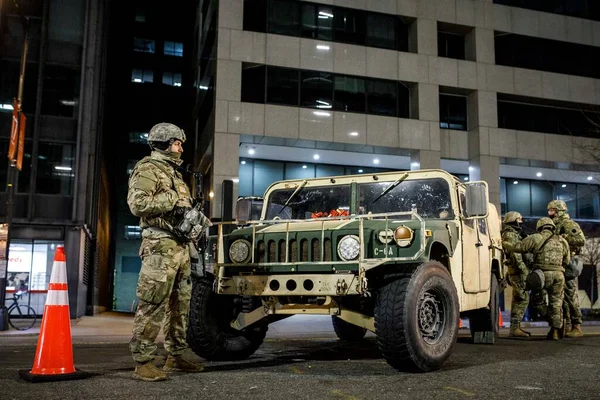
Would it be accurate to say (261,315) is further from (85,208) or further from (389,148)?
(389,148)

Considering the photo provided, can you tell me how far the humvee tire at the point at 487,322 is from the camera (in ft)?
27.7

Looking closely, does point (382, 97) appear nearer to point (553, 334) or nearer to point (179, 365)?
point (553, 334)

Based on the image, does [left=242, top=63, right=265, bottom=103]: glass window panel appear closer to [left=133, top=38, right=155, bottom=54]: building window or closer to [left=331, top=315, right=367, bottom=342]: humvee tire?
[left=331, top=315, right=367, bottom=342]: humvee tire

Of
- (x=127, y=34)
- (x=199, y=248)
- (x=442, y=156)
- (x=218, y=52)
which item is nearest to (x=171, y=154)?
(x=199, y=248)

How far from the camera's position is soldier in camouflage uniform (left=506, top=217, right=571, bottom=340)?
31.3 ft

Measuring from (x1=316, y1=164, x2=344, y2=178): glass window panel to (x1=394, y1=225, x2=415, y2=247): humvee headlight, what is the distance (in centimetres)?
2192

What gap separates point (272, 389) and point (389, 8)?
968 inches

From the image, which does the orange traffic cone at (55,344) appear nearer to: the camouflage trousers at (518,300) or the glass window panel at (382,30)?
the camouflage trousers at (518,300)

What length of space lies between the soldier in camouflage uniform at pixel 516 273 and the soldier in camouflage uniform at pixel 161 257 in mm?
6334

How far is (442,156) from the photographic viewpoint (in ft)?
88.4

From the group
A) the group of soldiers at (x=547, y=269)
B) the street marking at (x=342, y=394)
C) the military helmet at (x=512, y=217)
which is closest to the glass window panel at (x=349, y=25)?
the group of soldiers at (x=547, y=269)

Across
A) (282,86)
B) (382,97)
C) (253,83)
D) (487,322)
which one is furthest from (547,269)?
(382,97)

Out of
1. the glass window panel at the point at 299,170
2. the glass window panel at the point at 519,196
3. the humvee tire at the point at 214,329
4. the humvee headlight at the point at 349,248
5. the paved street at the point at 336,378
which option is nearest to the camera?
the paved street at the point at 336,378

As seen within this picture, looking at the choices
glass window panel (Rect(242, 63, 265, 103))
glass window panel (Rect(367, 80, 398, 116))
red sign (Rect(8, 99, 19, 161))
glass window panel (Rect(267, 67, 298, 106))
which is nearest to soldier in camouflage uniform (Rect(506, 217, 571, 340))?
red sign (Rect(8, 99, 19, 161))
